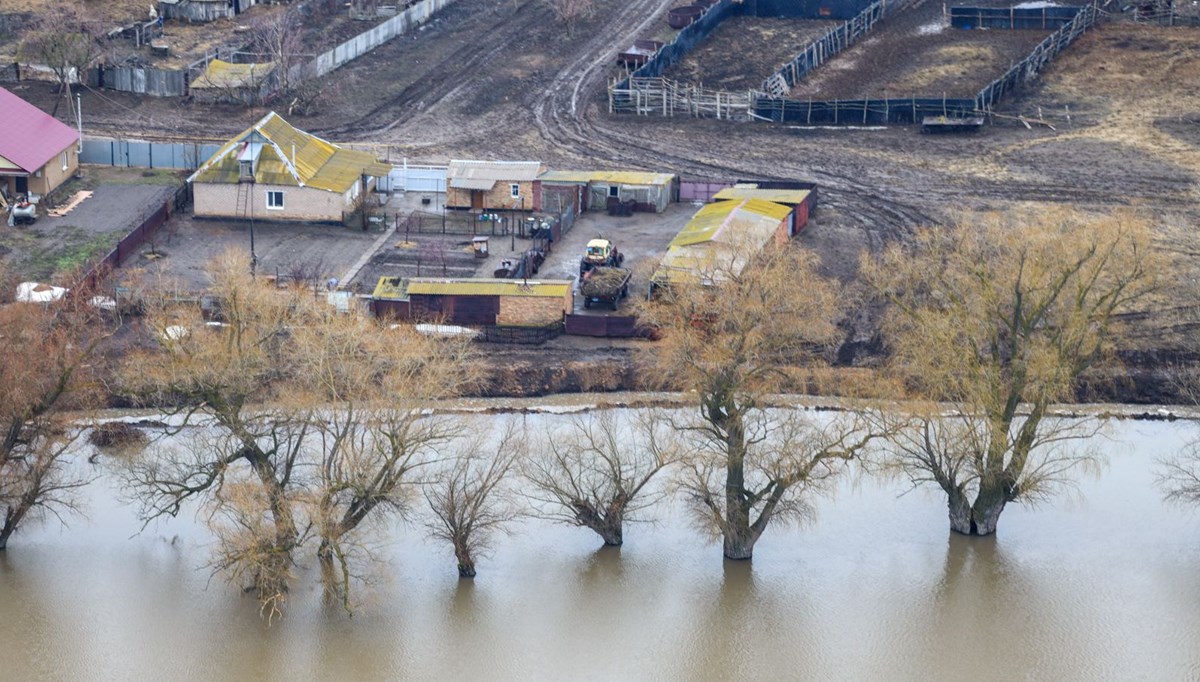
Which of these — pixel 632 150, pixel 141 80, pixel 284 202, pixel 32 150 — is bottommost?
pixel 284 202

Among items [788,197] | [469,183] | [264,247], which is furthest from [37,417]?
[788,197]

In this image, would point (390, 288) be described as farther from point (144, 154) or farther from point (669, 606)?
point (144, 154)

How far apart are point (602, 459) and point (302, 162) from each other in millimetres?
25653

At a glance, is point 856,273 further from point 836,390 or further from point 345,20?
point 345,20

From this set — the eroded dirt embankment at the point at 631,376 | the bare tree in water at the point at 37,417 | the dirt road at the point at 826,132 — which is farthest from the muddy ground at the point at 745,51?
the bare tree in water at the point at 37,417

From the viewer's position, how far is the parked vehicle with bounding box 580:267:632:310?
192 ft

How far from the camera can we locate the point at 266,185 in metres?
67.0

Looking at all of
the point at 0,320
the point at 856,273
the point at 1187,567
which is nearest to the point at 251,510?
the point at 0,320

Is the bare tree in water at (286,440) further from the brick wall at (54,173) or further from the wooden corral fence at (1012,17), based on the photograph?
the wooden corral fence at (1012,17)

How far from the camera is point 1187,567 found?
4506 cm

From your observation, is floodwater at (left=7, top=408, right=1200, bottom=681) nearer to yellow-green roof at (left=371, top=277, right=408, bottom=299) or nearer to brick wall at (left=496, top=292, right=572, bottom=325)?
brick wall at (left=496, top=292, right=572, bottom=325)

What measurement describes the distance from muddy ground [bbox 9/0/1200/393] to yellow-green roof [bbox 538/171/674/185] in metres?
3.70

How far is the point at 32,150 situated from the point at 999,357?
38.5 meters

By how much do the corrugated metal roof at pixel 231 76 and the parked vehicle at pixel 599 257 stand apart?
80.3 ft
